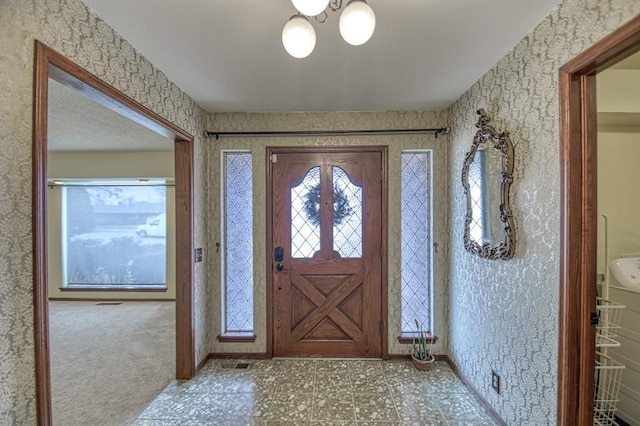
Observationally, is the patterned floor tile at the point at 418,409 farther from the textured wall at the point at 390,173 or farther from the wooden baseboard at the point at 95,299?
the wooden baseboard at the point at 95,299

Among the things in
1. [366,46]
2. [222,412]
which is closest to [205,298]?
[222,412]

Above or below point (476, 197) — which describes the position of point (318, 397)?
below

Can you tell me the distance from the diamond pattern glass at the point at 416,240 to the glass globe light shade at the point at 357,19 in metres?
1.94

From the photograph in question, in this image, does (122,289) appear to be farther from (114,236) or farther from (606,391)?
(606,391)

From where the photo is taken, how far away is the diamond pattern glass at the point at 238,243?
2965mm

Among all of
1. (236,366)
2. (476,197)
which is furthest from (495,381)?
(236,366)

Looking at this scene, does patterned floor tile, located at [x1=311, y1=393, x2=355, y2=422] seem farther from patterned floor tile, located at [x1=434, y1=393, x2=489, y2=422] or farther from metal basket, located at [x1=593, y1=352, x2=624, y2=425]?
metal basket, located at [x1=593, y1=352, x2=624, y2=425]

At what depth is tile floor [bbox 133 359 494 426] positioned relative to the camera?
203 cm

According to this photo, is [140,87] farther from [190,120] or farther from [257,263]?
[257,263]

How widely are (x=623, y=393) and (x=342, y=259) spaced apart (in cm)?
212

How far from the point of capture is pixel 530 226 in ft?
5.51

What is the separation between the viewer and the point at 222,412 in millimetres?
2102

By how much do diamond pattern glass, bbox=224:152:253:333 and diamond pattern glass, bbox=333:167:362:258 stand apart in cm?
87

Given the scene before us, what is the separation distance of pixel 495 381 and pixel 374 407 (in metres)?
0.87
